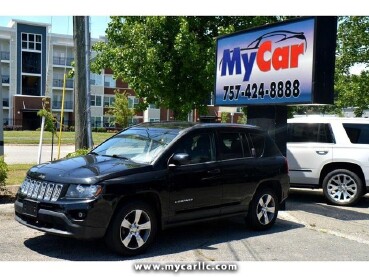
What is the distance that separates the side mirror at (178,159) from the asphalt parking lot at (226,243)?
1.14 m

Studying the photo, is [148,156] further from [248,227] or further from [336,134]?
[336,134]

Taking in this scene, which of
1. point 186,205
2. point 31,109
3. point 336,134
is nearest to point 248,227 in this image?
point 186,205

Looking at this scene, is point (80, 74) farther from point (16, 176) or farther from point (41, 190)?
point (41, 190)

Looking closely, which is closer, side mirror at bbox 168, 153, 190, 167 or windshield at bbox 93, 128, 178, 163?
side mirror at bbox 168, 153, 190, 167

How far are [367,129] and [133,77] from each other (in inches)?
315

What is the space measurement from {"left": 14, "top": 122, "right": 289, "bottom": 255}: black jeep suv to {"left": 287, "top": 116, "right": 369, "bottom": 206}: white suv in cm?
253

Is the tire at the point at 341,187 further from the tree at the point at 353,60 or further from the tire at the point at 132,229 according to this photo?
the tree at the point at 353,60

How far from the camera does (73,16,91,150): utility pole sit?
10844 millimetres

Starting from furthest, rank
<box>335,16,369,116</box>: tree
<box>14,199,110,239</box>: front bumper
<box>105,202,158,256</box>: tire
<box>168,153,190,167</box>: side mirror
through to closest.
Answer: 1. <box>335,16,369,116</box>: tree
2. <box>168,153,190,167</box>: side mirror
3. <box>105,202,158,256</box>: tire
4. <box>14,199,110,239</box>: front bumper

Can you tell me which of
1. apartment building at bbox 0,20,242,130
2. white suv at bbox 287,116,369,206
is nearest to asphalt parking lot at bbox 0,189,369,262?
white suv at bbox 287,116,369,206

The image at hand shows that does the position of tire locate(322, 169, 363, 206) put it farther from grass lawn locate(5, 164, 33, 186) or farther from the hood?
grass lawn locate(5, 164, 33, 186)

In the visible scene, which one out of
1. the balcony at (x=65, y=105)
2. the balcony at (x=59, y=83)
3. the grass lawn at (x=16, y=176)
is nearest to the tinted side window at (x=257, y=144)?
the grass lawn at (x=16, y=176)

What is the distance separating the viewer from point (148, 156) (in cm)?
593

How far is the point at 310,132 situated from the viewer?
10.0 meters
